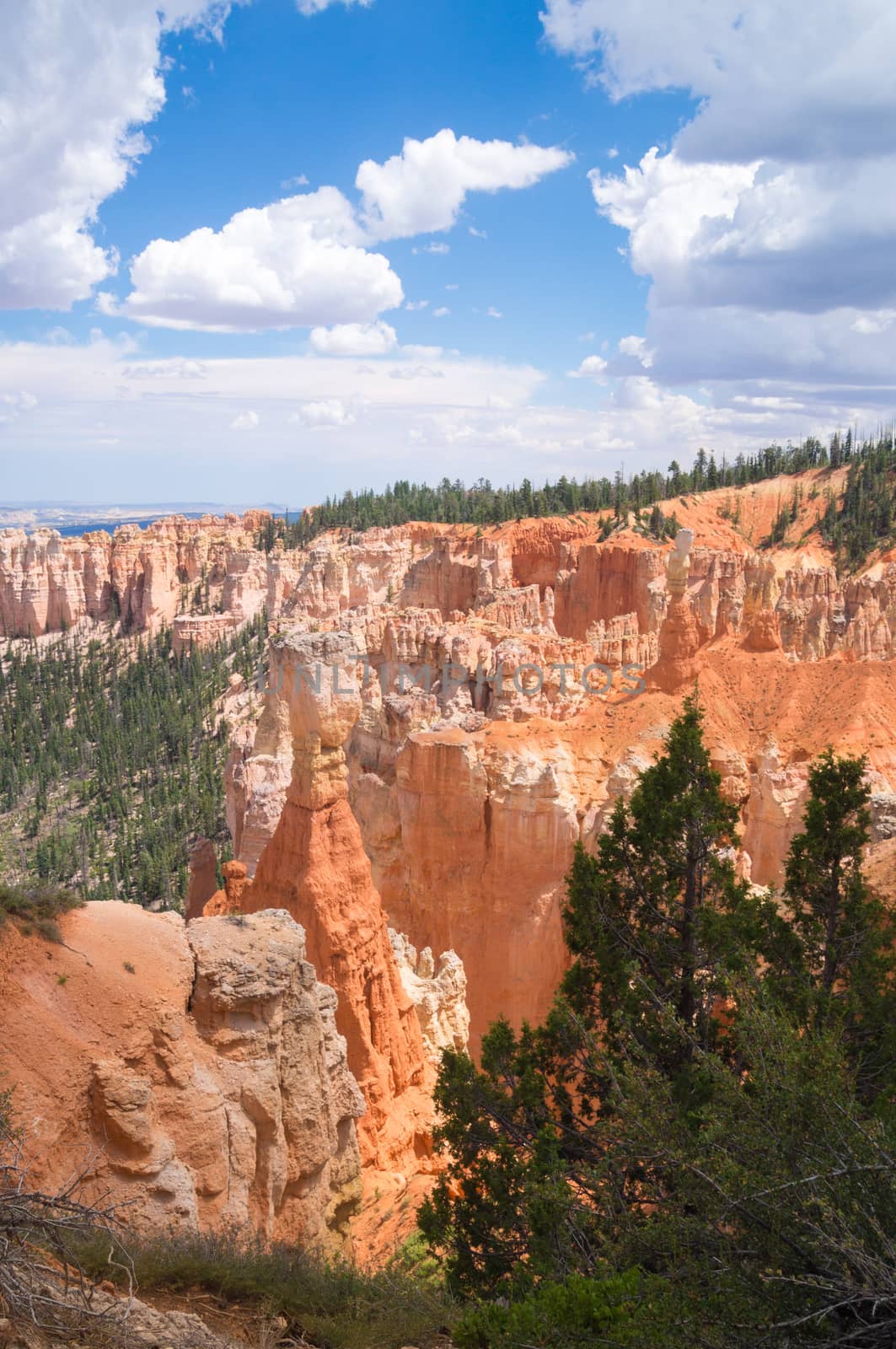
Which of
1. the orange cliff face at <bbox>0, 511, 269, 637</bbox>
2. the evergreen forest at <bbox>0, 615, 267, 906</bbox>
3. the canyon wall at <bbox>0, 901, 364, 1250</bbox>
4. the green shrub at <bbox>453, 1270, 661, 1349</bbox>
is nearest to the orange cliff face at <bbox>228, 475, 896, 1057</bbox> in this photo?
the canyon wall at <bbox>0, 901, 364, 1250</bbox>

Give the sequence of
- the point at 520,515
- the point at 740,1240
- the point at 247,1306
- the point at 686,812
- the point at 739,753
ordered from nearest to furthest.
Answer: the point at 740,1240 < the point at 247,1306 < the point at 686,812 < the point at 739,753 < the point at 520,515

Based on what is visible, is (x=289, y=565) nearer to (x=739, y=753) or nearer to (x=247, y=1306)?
(x=739, y=753)

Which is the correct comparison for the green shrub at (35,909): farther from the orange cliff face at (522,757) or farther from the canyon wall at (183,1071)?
the orange cliff face at (522,757)

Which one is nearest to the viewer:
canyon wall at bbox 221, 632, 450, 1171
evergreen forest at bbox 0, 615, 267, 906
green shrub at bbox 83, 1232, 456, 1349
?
green shrub at bbox 83, 1232, 456, 1349

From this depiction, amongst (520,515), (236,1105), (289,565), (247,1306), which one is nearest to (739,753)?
(236,1105)

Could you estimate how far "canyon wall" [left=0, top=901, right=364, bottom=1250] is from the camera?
8.08 m

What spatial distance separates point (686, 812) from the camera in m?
10.6

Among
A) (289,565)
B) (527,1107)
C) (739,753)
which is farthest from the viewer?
(289,565)

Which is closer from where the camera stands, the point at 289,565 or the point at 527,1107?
the point at 527,1107

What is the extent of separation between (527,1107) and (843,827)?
5.10 metres

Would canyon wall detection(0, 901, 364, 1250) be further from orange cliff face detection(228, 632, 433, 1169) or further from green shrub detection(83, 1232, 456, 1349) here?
orange cliff face detection(228, 632, 433, 1169)

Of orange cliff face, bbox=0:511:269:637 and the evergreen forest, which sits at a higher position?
orange cliff face, bbox=0:511:269:637

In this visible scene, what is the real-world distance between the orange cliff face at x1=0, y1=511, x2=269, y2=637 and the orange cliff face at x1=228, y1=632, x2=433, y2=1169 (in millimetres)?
87684

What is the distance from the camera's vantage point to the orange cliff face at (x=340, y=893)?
14672 mm
